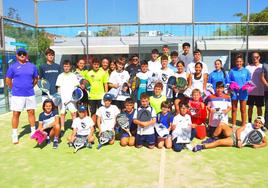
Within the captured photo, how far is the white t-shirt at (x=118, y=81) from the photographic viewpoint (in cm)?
680

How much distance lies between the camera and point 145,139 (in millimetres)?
5895

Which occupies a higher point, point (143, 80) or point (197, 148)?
point (143, 80)

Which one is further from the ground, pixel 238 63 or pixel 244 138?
pixel 238 63

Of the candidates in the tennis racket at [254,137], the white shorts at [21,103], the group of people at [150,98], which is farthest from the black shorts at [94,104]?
the tennis racket at [254,137]

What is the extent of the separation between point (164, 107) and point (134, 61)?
1.60m

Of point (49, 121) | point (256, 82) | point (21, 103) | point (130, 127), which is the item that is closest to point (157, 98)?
point (130, 127)

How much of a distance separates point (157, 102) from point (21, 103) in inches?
106

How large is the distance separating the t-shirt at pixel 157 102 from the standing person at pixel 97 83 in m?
1.13

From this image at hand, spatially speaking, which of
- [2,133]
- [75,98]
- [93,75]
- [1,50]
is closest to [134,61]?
[93,75]

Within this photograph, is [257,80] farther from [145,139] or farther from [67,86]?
[67,86]

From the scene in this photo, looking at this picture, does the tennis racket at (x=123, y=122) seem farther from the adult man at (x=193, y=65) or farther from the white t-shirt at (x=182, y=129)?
the adult man at (x=193, y=65)

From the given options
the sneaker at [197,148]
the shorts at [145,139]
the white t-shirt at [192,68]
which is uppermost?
the white t-shirt at [192,68]

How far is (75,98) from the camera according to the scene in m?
6.65

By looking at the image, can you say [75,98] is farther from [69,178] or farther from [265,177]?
[265,177]
